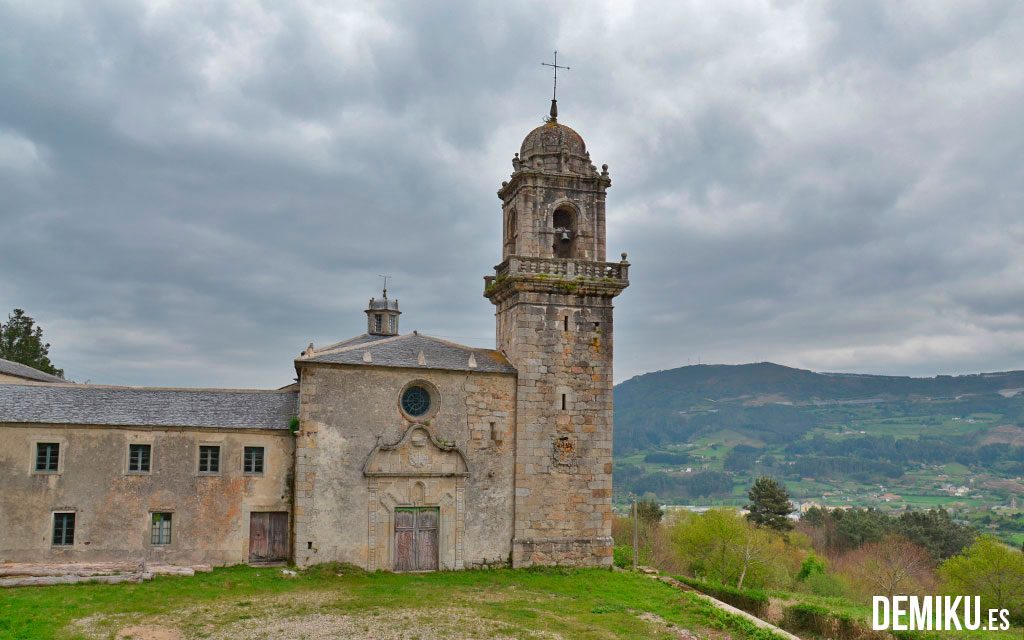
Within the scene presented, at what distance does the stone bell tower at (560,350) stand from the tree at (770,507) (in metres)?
41.9

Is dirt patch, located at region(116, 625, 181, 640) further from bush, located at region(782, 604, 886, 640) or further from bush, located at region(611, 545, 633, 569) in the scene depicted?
bush, located at region(782, 604, 886, 640)

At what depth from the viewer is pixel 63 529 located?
2489 centimetres

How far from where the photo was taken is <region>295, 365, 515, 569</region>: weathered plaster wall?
26297 millimetres

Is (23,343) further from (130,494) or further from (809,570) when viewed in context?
(809,570)

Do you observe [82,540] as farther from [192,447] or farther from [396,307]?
[396,307]

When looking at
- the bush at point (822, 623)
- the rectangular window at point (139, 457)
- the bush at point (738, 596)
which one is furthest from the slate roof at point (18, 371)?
the bush at point (822, 623)

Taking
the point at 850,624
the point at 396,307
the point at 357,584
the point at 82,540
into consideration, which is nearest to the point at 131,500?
the point at 82,540

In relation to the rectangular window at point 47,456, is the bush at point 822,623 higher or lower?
lower

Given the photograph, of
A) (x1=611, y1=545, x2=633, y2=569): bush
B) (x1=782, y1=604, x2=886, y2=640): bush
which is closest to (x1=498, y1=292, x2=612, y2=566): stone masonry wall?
(x1=611, y1=545, x2=633, y2=569): bush

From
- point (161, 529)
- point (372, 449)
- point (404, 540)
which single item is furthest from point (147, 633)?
point (404, 540)

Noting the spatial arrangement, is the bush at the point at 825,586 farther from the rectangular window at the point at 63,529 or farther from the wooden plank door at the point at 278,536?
the rectangular window at the point at 63,529

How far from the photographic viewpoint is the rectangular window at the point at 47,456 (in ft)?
82.1

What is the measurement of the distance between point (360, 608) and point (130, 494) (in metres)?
9.39

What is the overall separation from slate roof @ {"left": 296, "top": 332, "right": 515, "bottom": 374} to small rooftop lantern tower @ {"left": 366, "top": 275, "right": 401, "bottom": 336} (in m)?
25.5
